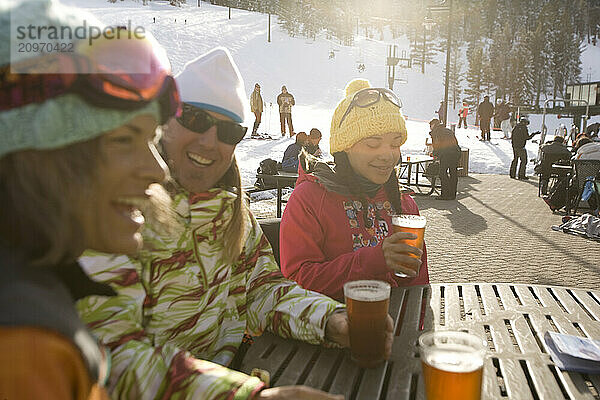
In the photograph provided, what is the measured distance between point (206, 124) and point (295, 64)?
5264cm

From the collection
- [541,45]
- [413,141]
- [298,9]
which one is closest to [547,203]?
[413,141]

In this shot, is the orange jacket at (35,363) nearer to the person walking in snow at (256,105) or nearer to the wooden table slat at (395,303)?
the wooden table slat at (395,303)

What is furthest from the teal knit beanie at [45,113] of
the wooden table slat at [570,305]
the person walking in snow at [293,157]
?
the person walking in snow at [293,157]

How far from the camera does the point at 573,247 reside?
23.7 feet

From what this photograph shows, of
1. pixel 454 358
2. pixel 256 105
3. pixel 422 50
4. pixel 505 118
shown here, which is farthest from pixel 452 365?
pixel 422 50

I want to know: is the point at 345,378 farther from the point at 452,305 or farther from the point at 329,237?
the point at 329,237

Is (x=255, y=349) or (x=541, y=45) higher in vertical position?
(x=541, y=45)

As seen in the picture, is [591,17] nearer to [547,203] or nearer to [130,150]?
[547,203]

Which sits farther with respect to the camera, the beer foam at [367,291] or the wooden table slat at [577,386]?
the beer foam at [367,291]

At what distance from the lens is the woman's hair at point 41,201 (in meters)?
0.76

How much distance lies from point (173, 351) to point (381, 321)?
64 centimetres

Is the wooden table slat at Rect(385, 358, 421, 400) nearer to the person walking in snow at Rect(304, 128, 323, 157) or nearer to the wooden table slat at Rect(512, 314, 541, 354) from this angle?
the wooden table slat at Rect(512, 314, 541, 354)

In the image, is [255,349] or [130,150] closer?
[130,150]

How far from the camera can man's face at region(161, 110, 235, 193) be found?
1794mm
